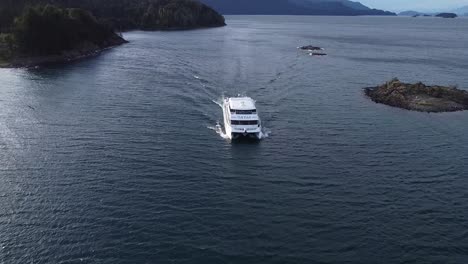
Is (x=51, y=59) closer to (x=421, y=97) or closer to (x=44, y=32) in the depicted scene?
(x=44, y=32)

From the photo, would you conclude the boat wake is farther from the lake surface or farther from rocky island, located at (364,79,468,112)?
rocky island, located at (364,79,468,112)

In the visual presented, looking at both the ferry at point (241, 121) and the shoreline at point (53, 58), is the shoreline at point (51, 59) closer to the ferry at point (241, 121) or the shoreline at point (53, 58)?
the shoreline at point (53, 58)

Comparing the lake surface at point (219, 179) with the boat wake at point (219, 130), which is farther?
the boat wake at point (219, 130)

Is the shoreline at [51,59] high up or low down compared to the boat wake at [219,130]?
up

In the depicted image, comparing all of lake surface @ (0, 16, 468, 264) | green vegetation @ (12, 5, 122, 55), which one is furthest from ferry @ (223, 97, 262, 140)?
green vegetation @ (12, 5, 122, 55)

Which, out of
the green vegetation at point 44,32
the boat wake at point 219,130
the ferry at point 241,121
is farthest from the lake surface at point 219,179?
the green vegetation at point 44,32

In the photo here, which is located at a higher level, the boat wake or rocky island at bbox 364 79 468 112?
rocky island at bbox 364 79 468 112
